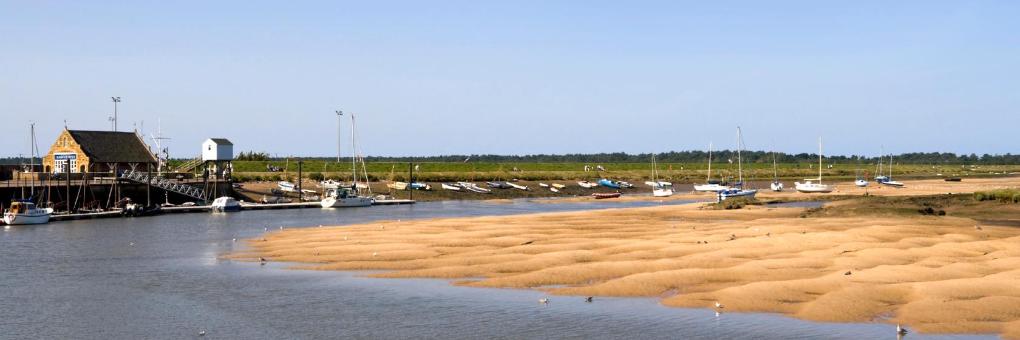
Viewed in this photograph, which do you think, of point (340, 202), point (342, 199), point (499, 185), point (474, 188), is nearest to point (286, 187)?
point (342, 199)

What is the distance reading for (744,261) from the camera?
37.2m

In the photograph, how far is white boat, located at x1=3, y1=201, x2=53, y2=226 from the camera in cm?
6749

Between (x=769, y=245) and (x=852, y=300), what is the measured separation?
41.7 ft

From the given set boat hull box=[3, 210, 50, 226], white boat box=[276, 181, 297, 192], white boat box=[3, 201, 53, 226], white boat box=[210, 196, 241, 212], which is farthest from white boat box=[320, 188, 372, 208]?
boat hull box=[3, 210, 50, 226]

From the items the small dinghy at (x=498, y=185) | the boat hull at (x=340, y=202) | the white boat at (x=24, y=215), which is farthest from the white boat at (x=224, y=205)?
the small dinghy at (x=498, y=185)

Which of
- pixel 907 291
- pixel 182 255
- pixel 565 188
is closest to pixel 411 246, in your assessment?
pixel 182 255

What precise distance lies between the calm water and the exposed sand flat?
5.70 feet

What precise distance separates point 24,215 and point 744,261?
51462 millimetres

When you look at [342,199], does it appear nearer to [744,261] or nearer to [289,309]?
A: [744,261]

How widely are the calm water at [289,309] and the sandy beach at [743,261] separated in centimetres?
166

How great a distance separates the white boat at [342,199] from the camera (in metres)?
94.7

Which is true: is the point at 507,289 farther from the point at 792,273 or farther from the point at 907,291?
the point at 907,291

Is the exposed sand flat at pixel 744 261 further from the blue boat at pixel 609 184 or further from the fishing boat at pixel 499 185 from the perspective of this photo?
the blue boat at pixel 609 184

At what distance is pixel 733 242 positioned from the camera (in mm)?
43500
